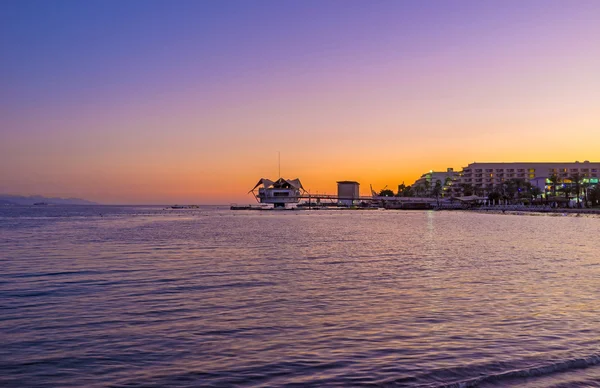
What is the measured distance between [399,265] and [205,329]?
15.0m

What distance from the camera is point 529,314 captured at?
1360cm

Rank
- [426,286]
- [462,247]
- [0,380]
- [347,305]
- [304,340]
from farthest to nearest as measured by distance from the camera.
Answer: [462,247]
[426,286]
[347,305]
[304,340]
[0,380]

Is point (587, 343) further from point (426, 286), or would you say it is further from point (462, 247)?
point (462, 247)

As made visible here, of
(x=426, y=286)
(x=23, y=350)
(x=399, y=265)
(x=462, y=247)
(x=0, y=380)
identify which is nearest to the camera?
(x=0, y=380)

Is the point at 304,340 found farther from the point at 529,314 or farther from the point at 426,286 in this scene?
the point at 426,286

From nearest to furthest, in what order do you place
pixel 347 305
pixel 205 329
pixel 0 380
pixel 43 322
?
pixel 0 380
pixel 205 329
pixel 43 322
pixel 347 305

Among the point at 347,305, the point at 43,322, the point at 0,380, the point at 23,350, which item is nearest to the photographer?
the point at 0,380

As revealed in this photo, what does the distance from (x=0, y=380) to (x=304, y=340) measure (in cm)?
582

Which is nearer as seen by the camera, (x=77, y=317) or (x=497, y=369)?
(x=497, y=369)

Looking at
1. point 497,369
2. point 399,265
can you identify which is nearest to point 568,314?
point 497,369

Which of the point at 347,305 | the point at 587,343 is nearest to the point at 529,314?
the point at 587,343

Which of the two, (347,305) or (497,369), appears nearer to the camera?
(497,369)

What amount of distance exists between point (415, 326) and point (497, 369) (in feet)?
11.0

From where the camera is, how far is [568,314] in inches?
534
